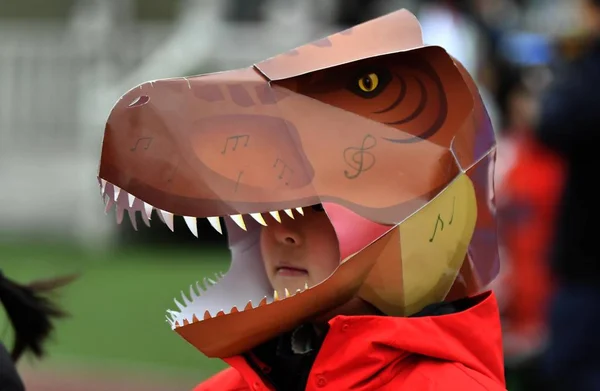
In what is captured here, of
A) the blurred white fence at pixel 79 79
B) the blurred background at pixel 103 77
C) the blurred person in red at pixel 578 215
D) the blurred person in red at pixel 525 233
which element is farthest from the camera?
the blurred white fence at pixel 79 79

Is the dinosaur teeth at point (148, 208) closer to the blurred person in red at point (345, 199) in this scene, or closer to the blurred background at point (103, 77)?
the blurred person in red at point (345, 199)

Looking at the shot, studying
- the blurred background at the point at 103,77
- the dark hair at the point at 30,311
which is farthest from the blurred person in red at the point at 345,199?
the blurred background at the point at 103,77

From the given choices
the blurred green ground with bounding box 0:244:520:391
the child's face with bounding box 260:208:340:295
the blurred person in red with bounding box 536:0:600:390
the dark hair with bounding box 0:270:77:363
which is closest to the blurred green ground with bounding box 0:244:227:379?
the blurred green ground with bounding box 0:244:520:391

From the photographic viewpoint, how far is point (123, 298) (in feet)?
33.1

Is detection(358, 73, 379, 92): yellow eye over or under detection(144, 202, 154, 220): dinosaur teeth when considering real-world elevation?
over

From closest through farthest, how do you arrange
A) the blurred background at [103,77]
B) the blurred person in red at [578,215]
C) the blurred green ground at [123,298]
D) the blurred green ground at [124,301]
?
the blurred person in red at [578,215]
the blurred green ground at [124,301]
the blurred green ground at [123,298]
the blurred background at [103,77]

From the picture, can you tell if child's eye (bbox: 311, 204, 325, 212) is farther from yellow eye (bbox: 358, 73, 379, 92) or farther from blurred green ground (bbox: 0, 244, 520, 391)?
blurred green ground (bbox: 0, 244, 520, 391)

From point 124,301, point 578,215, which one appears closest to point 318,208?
point 578,215

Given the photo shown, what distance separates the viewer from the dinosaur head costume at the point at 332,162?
235 centimetres

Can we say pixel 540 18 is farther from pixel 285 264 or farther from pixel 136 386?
pixel 285 264

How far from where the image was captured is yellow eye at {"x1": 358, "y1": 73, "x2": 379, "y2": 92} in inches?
97.8

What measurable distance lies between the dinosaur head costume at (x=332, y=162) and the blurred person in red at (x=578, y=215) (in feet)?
7.14

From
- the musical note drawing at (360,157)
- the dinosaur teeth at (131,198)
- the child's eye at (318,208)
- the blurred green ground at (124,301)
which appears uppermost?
the musical note drawing at (360,157)

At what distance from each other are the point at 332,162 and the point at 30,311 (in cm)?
100
